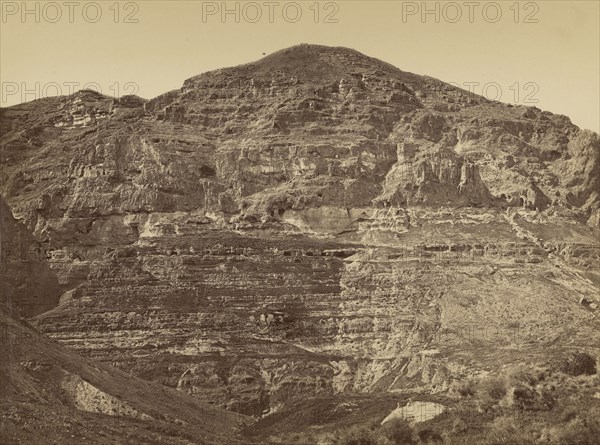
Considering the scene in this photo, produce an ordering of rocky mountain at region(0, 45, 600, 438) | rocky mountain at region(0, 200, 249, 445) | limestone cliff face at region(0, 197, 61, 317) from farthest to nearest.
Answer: limestone cliff face at region(0, 197, 61, 317) < rocky mountain at region(0, 45, 600, 438) < rocky mountain at region(0, 200, 249, 445)

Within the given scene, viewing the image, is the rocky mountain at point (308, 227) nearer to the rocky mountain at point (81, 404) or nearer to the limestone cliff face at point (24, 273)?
the limestone cliff face at point (24, 273)

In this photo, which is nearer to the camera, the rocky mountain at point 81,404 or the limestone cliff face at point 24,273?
the rocky mountain at point 81,404

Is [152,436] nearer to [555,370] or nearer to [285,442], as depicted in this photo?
[285,442]

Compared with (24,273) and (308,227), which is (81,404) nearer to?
(24,273)

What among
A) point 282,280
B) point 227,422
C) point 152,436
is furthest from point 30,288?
point 152,436

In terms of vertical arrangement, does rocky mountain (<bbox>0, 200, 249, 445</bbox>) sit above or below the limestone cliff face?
below

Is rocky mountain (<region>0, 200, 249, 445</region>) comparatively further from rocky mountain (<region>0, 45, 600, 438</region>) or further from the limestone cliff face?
the limestone cliff face

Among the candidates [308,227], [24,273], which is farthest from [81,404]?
[308,227]

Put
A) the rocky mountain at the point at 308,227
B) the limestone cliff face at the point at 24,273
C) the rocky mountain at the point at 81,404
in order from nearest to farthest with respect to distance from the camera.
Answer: the rocky mountain at the point at 81,404
the rocky mountain at the point at 308,227
the limestone cliff face at the point at 24,273
